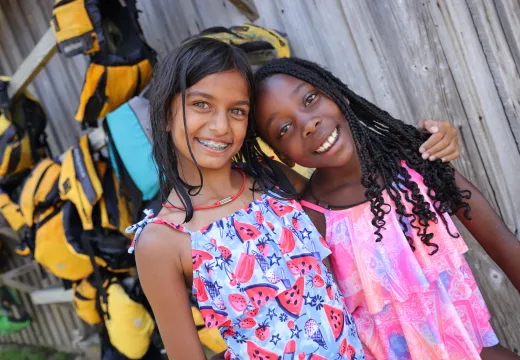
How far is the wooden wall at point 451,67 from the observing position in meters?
1.80

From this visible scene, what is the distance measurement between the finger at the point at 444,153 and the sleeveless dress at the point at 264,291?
45 centimetres

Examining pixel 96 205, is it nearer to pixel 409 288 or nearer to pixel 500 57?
pixel 409 288

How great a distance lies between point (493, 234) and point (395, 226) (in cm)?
29

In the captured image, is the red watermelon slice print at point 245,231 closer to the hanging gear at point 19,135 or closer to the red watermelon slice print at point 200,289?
the red watermelon slice print at point 200,289

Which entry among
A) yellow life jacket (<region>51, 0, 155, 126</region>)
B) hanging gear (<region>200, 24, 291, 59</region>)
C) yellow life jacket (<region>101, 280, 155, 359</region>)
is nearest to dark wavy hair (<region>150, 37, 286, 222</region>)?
hanging gear (<region>200, 24, 291, 59</region>)

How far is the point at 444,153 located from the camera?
5.02ft

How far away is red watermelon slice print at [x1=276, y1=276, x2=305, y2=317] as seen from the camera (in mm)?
1471

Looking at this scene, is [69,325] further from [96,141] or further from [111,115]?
[111,115]

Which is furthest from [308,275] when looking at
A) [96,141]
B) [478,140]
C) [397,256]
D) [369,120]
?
[96,141]

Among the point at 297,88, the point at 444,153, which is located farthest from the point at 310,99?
the point at 444,153

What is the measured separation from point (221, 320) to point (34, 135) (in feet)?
7.90

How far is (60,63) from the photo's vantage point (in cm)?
371

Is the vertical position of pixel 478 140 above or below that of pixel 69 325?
above

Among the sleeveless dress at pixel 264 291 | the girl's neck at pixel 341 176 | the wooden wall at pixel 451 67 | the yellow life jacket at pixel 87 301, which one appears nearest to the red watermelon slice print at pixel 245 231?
the sleeveless dress at pixel 264 291
